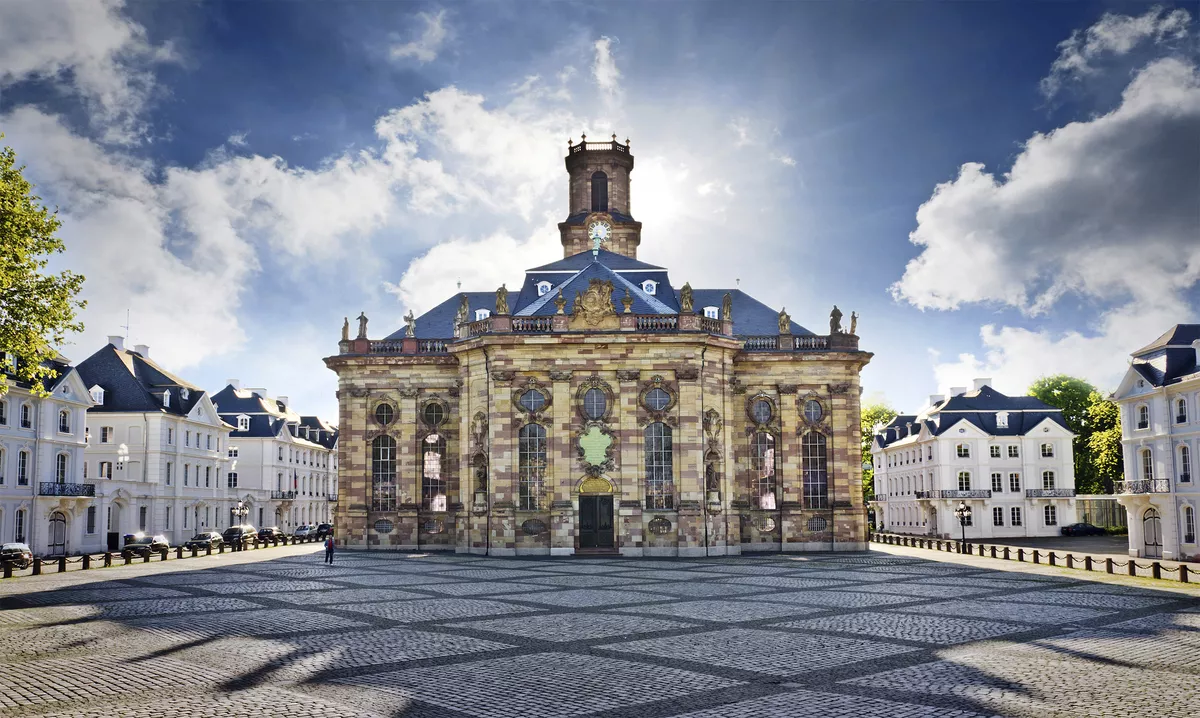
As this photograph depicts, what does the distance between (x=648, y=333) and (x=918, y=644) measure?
31.5 meters

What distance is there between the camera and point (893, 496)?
319ft

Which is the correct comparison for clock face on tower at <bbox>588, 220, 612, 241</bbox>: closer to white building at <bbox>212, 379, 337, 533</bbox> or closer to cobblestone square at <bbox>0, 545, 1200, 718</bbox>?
white building at <bbox>212, 379, 337, 533</bbox>

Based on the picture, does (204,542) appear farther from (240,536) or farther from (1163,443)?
(1163,443)

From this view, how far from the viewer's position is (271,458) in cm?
8762

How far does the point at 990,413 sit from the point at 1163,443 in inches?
1339

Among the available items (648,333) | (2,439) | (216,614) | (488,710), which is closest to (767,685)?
(488,710)

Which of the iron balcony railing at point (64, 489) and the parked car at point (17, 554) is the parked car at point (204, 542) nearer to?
the iron balcony railing at point (64, 489)

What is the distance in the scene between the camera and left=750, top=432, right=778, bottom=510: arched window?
55091 mm

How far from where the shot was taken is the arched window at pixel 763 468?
5509 centimetres

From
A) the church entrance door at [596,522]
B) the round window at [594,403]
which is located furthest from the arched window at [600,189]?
the church entrance door at [596,522]

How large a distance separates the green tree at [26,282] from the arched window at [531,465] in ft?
75.5

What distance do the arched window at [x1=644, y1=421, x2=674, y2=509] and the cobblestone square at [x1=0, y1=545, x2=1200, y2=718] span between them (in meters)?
14.4

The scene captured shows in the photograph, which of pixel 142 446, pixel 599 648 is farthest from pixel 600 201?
pixel 599 648

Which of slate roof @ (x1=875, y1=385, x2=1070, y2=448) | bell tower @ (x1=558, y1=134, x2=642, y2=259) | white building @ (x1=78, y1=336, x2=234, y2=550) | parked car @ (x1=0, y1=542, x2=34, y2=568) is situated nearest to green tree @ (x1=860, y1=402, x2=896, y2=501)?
slate roof @ (x1=875, y1=385, x2=1070, y2=448)
